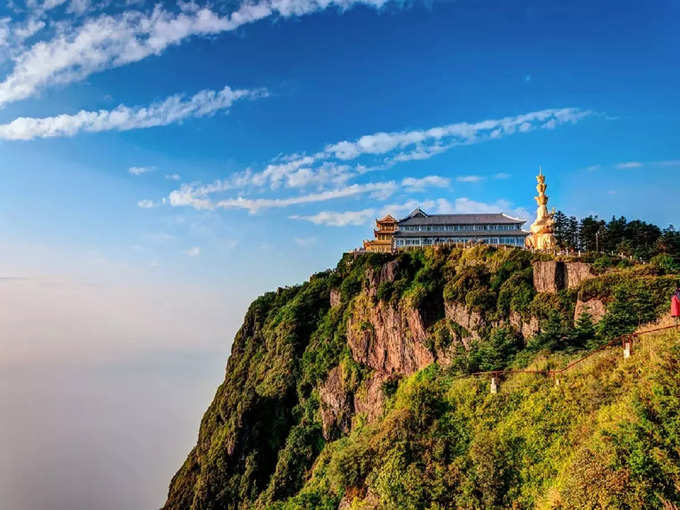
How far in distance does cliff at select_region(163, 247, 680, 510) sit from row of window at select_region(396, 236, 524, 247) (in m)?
5.47

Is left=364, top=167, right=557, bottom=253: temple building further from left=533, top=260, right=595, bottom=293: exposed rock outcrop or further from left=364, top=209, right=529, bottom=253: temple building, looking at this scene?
left=533, top=260, right=595, bottom=293: exposed rock outcrop

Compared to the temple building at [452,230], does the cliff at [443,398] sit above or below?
A: below

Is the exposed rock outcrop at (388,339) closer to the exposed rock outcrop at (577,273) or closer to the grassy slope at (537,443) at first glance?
the grassy slope at (537,443)

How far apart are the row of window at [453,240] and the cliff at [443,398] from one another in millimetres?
5468

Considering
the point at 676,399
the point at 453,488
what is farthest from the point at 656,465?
the point at 453,488

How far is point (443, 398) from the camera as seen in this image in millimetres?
27891

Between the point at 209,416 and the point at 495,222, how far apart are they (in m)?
43.1

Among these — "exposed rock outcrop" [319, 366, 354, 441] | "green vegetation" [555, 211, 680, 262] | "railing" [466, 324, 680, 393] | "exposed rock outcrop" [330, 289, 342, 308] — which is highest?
"green vegetation" [555, 211, 680, 262]

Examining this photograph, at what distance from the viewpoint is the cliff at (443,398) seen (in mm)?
19625

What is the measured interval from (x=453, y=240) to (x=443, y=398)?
2585cm

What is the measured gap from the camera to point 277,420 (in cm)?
4950

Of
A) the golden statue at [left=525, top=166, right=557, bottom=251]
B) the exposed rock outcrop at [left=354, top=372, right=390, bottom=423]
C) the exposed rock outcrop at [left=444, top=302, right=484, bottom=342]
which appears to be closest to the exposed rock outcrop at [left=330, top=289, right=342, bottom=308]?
the exposed rock outcrop at [left=354, top=372, right=390, bottom=423]

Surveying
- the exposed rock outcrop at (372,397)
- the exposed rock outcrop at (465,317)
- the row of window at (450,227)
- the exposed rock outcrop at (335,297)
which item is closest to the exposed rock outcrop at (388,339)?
the exposed rock outcrop at (372,397)

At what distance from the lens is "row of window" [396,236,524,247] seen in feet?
163
